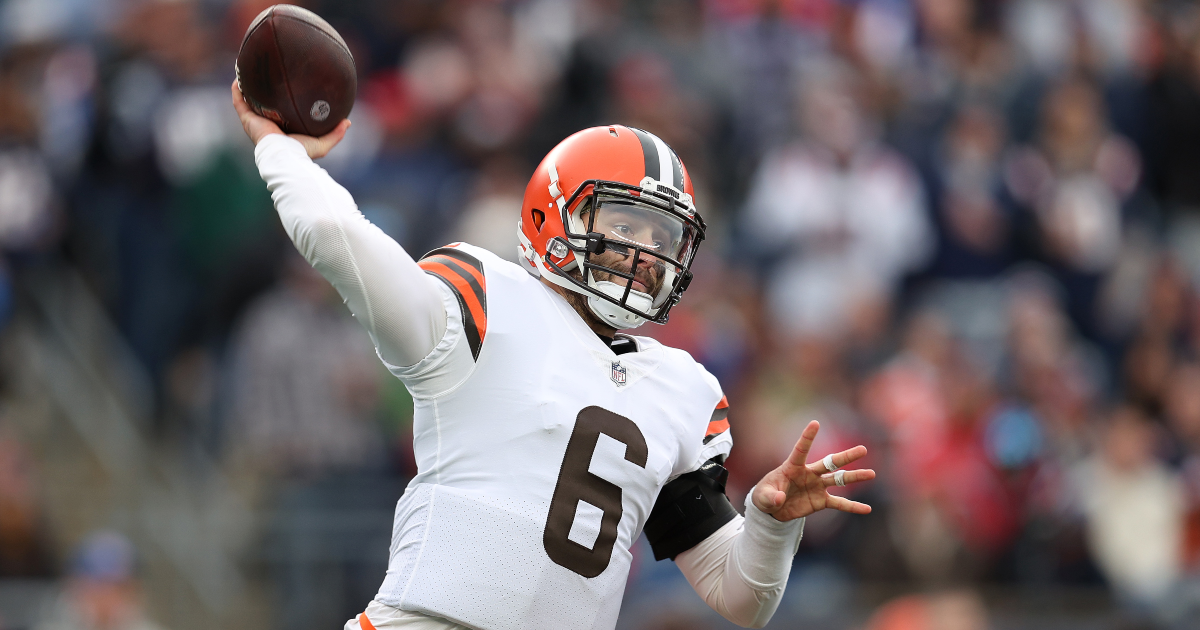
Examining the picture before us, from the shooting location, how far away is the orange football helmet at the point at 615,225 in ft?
12.2

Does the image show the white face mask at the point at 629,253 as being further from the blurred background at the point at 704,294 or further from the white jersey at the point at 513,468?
the blurred background at the point at 704,294

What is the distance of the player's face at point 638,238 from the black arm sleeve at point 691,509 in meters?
0.54

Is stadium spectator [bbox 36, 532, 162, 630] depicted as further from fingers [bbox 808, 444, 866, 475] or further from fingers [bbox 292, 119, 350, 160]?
fingers [bbox 808, 444, 866, 475]

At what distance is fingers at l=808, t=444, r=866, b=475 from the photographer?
346 cm

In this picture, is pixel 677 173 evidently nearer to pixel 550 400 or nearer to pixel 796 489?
pixel 550 400

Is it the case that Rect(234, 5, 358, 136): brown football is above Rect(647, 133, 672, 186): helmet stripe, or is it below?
above

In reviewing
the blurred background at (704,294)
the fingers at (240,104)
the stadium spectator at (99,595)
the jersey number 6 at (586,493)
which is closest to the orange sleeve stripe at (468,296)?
the jersey number 6 at (586,493)

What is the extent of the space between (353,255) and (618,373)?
2.67 ft

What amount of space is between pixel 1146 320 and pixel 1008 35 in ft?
9.39

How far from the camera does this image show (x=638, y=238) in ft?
12.4

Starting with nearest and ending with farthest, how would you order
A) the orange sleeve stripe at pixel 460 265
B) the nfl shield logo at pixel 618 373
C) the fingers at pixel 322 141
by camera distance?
the fingers at pixel 322 141 → the orange sleeve stripe at pixel 460 265 → the nfl shield logo at pixel 618 373

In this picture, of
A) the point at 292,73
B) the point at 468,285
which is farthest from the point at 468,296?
the point at 292,73

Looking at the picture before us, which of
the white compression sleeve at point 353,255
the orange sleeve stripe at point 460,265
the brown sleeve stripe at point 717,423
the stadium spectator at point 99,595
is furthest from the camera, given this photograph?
the stadium spectator at point 99,595

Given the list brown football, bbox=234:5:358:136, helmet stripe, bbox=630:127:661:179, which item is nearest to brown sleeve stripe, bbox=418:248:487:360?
brown football, bbox=234:5:358:136
